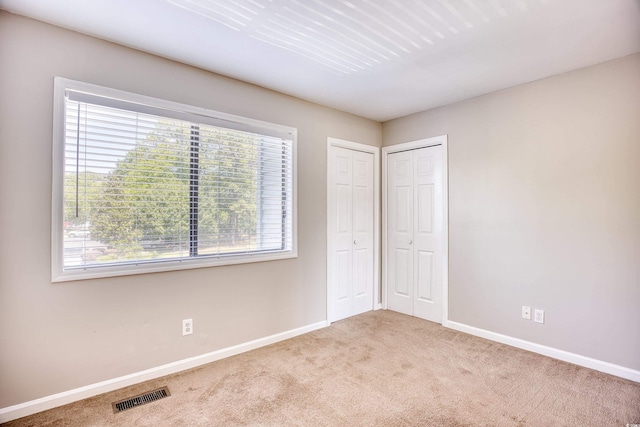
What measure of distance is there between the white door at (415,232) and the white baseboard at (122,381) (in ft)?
5.57

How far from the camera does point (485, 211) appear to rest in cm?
326

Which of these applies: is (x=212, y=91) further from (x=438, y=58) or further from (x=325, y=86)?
(x=438, y=58)

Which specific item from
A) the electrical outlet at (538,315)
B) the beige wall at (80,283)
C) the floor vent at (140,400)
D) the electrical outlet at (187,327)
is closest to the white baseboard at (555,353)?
the electrical outlet at (538,315)

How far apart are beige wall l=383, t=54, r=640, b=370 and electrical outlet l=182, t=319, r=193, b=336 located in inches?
106

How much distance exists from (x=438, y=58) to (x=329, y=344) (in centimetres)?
272

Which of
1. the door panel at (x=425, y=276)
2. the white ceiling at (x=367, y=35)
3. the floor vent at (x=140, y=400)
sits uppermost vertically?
the white ceiling at (x=367, y=35)

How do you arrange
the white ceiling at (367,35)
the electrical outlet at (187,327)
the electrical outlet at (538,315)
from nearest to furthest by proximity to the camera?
the white ceiling at (367,35) < the electrical outlet at (187,327) < the electrical outlet at (538,315)

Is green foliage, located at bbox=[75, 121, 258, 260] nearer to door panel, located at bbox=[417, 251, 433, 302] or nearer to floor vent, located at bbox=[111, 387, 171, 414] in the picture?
floor vent, located at bbox=[111, 387, 171, 414]

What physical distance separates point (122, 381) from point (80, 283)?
30.8 inches

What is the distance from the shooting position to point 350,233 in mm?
3904

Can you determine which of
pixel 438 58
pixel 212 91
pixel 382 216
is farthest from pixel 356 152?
pixel 212 91

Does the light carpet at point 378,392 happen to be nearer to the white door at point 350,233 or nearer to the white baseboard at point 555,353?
the white baseboard at point 555,353

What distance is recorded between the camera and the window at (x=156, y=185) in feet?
7.02

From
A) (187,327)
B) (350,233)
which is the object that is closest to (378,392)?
(187,327)
